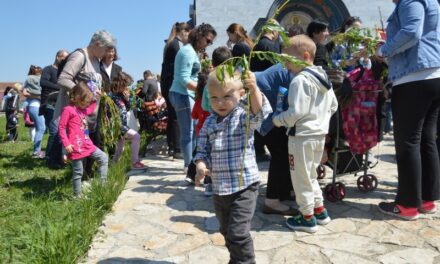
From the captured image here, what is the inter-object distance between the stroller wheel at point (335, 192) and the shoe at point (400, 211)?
1.45 feet

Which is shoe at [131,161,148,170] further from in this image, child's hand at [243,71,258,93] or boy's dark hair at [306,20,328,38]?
child's hand at [243,71,258,93]

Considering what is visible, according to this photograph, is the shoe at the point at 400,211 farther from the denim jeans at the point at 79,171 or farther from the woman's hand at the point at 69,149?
the woman's hand at the point at 69,149

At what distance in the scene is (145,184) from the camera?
5.19 meters

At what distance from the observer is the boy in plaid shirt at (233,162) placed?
2.45 metres

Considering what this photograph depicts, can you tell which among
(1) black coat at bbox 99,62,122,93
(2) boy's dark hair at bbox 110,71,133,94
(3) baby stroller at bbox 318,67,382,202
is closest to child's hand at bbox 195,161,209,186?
(3) baby stroller at bbox 318,67,382,202

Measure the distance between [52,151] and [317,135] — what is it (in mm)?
4813

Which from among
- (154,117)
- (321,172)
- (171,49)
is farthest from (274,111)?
(154,117)

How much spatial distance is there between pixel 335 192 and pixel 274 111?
3.73 feet

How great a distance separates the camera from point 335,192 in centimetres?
403

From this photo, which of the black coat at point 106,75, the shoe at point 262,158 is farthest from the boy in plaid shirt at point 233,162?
the shoe at point 262,158

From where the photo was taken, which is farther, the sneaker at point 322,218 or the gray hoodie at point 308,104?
the sneaker at point 322,218

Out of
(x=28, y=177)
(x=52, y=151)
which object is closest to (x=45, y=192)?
(x=28, y=177)

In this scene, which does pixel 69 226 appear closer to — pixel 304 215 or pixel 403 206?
pixel 304 215

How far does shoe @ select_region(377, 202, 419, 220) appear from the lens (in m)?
3.51
